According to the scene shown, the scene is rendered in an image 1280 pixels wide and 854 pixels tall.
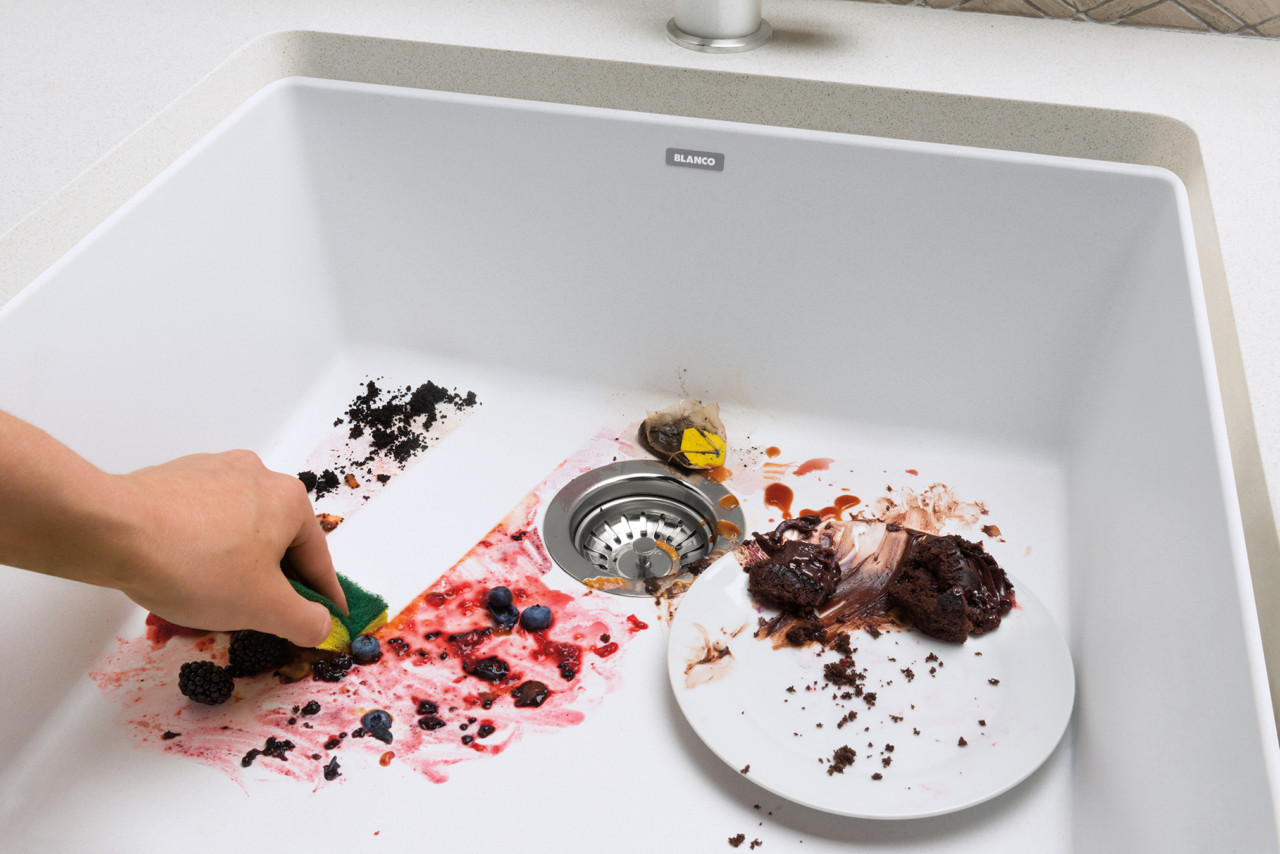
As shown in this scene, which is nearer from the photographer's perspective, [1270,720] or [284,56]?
[1270,720]

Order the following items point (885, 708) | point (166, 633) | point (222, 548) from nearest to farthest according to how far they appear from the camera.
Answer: point (222, 548) → point (885, 708) → point (166, 633)

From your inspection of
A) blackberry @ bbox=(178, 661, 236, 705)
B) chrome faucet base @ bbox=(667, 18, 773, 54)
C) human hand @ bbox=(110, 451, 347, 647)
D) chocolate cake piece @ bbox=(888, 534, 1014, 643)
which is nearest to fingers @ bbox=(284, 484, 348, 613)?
human hand @ bbox=(110, 451, 347, 647)

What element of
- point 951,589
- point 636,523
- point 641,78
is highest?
point 641,78

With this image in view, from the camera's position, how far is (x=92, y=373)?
2.85 ft

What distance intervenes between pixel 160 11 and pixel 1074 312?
114 cm

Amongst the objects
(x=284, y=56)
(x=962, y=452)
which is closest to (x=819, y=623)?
(x=962, y=452)

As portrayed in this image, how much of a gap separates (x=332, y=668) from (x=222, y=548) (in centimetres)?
23

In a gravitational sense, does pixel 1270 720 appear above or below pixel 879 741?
above

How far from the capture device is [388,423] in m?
1.16

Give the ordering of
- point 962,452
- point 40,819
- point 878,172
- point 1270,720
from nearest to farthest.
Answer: point 1270,720
point 40,819
point 878,172
point 962,452

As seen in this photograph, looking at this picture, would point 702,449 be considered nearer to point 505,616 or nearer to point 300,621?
point 505,616

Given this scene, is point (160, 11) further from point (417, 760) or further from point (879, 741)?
point (879, 741)

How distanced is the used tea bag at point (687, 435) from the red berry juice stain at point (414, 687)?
0.20 meters

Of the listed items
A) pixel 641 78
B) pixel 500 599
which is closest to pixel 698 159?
pixel 641 78
